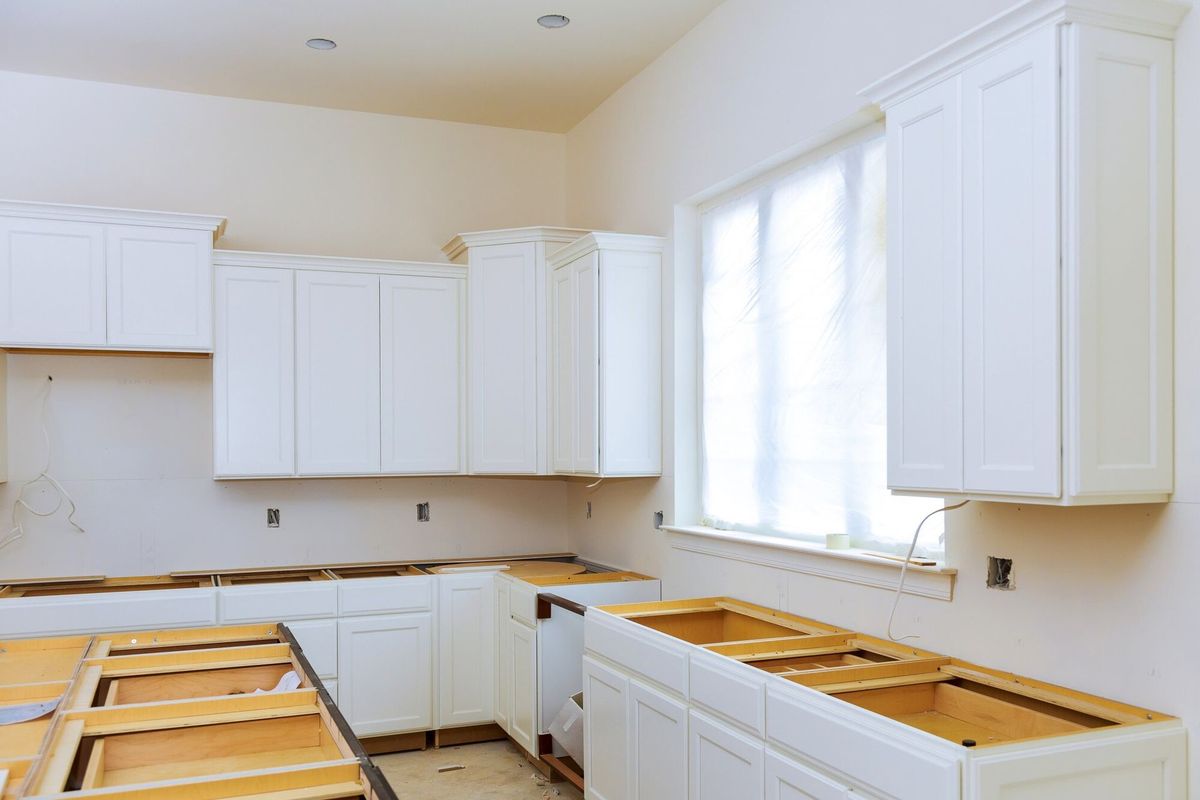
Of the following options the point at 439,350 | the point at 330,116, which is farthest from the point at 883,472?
the point at 330,116

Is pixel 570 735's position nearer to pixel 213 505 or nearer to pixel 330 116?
pixel 213 505

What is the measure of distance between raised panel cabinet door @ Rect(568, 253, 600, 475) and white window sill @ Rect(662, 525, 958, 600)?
19.5 inches

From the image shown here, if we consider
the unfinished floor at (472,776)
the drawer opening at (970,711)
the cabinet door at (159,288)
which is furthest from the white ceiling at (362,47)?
the unfinished floor at (472,776)

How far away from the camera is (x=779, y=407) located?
3.68 metres

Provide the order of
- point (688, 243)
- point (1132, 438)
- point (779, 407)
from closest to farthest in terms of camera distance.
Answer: point (1132, 438)
point (779, 407)
point (688, 243)

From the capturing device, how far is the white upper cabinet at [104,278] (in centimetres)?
426

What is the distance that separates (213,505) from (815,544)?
3064 mm

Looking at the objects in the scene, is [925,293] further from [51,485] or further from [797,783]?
[51,485]

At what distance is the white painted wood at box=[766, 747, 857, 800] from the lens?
7.51 ft

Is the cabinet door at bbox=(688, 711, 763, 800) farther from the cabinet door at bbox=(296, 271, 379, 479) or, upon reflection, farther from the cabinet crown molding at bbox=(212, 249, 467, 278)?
the cabinet crown molding at bbox=(212, 249, 467, 278)

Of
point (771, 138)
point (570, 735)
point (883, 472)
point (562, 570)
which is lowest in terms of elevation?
point (570, 735)

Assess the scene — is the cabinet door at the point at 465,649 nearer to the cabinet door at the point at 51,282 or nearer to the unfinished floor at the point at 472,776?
the unfinished floor at the point at 472,776

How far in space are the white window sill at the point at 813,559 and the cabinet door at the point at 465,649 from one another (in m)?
1.10

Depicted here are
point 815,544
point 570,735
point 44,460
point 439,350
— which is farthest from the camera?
point 439,350
